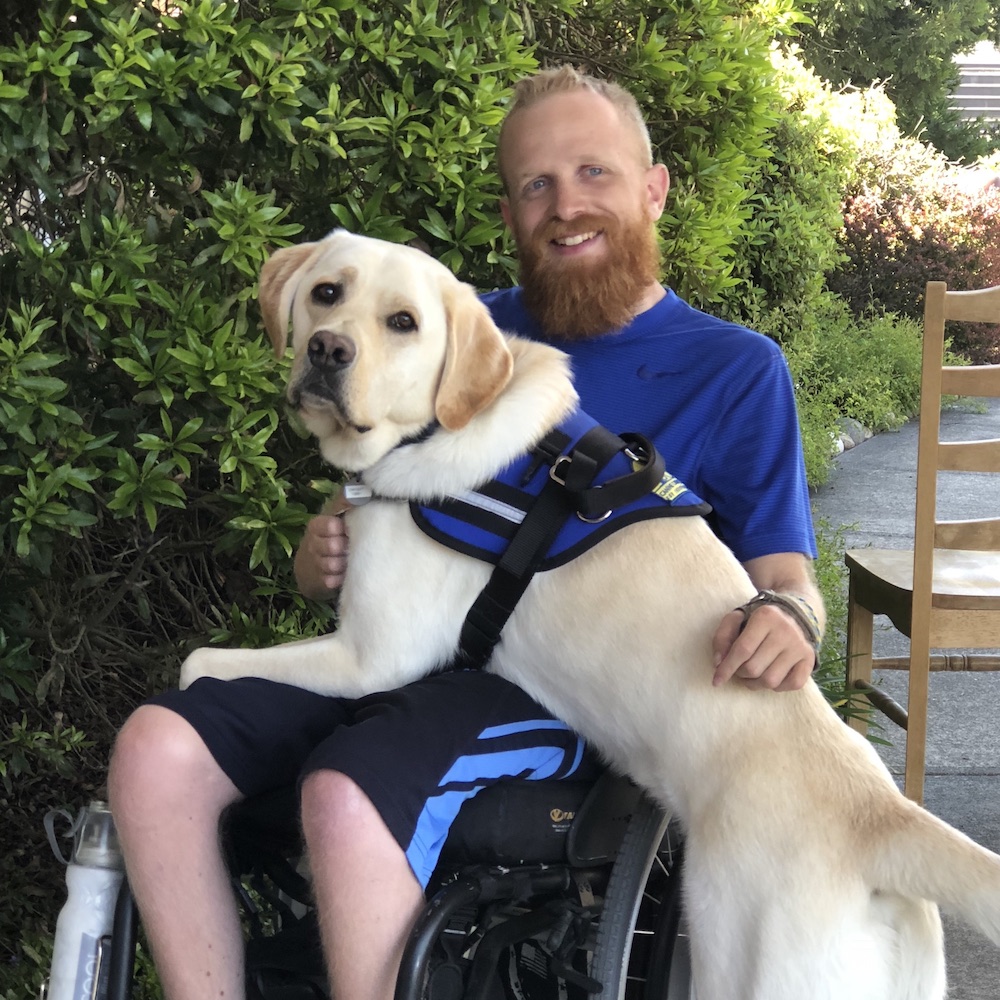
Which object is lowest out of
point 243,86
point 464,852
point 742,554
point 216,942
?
point 216,942

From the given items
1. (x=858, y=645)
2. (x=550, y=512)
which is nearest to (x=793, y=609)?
(x=550, y=512)

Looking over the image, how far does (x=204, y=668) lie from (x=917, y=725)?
223 cm

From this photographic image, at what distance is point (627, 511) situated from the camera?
6.47 feet

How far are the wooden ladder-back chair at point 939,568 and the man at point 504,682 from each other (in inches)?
40.6

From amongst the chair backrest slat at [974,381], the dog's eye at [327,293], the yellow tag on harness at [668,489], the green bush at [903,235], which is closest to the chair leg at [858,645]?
the chair backrest slat at [974,381]

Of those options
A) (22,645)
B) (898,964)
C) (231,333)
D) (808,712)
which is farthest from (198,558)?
(898,964)

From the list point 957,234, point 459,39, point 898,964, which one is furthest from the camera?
point 957,234

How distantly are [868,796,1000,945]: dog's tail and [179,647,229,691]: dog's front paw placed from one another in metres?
1.11

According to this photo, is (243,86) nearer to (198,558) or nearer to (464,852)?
(198,558)

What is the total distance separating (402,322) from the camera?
2117 millimetres

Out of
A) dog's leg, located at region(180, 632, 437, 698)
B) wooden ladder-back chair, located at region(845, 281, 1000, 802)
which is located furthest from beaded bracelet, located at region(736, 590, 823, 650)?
wooden ladder-back chair, located at region(845, 281, 1000, 802)

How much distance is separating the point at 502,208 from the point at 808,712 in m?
1.51

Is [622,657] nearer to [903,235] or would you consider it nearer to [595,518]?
[595,518]

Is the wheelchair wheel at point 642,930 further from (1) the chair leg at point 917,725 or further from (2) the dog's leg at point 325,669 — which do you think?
(1) the chair leg at point 917,725
